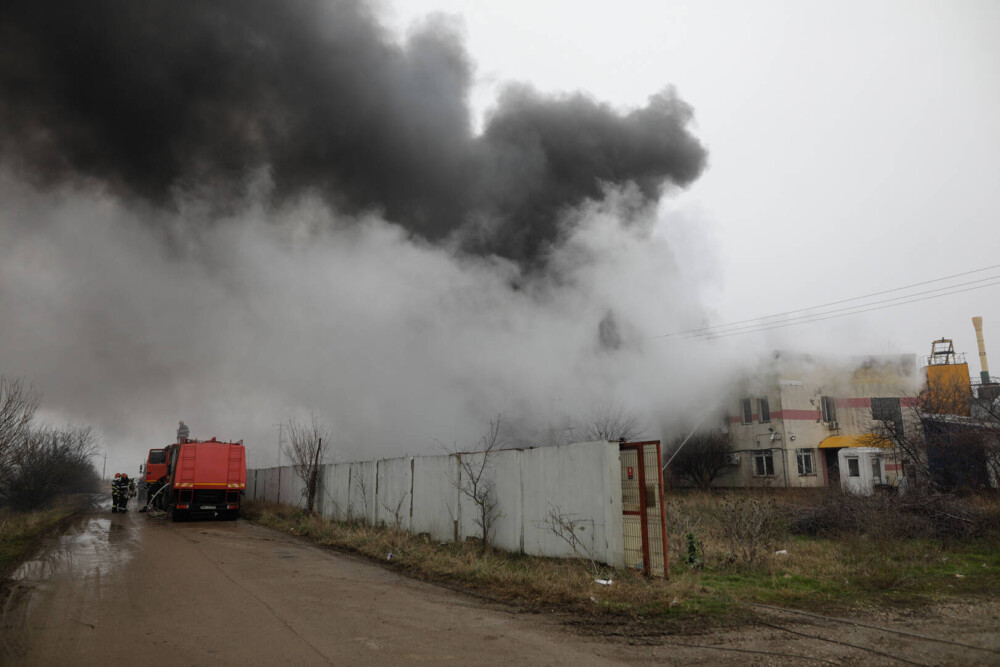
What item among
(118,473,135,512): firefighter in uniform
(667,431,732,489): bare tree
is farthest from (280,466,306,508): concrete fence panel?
(667,431,732,489): bare tree

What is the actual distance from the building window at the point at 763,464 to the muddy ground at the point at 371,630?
85.6 ft

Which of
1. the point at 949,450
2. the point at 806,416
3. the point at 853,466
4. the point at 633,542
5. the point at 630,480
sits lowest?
the point at 633,542

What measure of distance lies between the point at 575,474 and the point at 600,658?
4.36 m

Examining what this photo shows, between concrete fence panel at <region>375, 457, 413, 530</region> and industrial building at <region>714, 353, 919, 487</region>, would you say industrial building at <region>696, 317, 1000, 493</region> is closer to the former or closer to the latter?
industrial building at <region>714, 353, 919, 487</region>

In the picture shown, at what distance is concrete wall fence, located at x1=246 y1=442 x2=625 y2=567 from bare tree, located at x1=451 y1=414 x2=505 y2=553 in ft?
0.16

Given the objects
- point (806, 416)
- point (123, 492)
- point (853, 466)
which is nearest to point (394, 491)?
point (123, 492)

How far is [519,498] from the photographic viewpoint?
10.6 m

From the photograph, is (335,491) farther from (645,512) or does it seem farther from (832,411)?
(832,411)

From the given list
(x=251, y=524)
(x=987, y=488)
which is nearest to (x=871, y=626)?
(x=987, y=488)

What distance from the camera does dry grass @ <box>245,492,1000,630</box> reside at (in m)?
7.05

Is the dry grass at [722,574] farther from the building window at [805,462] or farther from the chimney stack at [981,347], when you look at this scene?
the chimney stack at [981,347]

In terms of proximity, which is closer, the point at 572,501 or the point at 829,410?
the point at 572,501

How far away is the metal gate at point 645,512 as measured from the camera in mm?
8039

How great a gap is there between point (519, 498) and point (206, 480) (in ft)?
46.9
